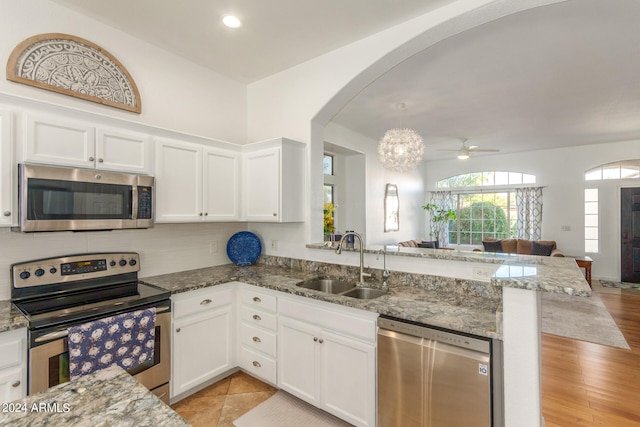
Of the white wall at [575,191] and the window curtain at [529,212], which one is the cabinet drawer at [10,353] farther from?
the white wall at [575,191]

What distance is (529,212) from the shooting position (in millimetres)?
7211

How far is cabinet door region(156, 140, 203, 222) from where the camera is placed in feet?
8.01

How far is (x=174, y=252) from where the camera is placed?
9.38 feet

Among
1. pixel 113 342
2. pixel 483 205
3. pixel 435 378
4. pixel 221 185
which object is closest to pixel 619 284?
pixel 483 205

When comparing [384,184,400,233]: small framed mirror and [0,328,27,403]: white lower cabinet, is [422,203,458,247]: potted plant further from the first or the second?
[0,328,27,403]: white lower cabinet

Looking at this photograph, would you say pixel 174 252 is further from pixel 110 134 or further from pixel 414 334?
pixel 414 334

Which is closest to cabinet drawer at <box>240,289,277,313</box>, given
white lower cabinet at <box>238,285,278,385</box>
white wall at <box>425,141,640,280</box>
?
white lower cabinet at <box>238,285,278,385</box>

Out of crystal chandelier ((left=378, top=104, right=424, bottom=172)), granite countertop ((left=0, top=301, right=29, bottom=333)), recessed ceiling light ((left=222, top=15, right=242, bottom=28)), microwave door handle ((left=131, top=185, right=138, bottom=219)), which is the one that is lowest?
granite countertop ((left=0, top=301, right=29, bottom=333))

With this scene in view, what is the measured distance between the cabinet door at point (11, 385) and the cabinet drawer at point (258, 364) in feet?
4.60

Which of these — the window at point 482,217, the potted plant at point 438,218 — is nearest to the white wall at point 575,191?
the window at point 482,217

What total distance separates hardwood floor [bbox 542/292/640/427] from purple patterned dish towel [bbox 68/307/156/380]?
2846 mm

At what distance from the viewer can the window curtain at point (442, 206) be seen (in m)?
8.40

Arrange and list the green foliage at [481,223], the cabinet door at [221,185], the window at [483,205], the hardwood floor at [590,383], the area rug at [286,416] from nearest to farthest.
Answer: the area rug at [286,416] → the hardwood floor at [590,383] → the cabinet door at [221,185] → the window at [483,205] → the green foliage at [481,223]

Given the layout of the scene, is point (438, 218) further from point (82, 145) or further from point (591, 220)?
point (82, 145)
